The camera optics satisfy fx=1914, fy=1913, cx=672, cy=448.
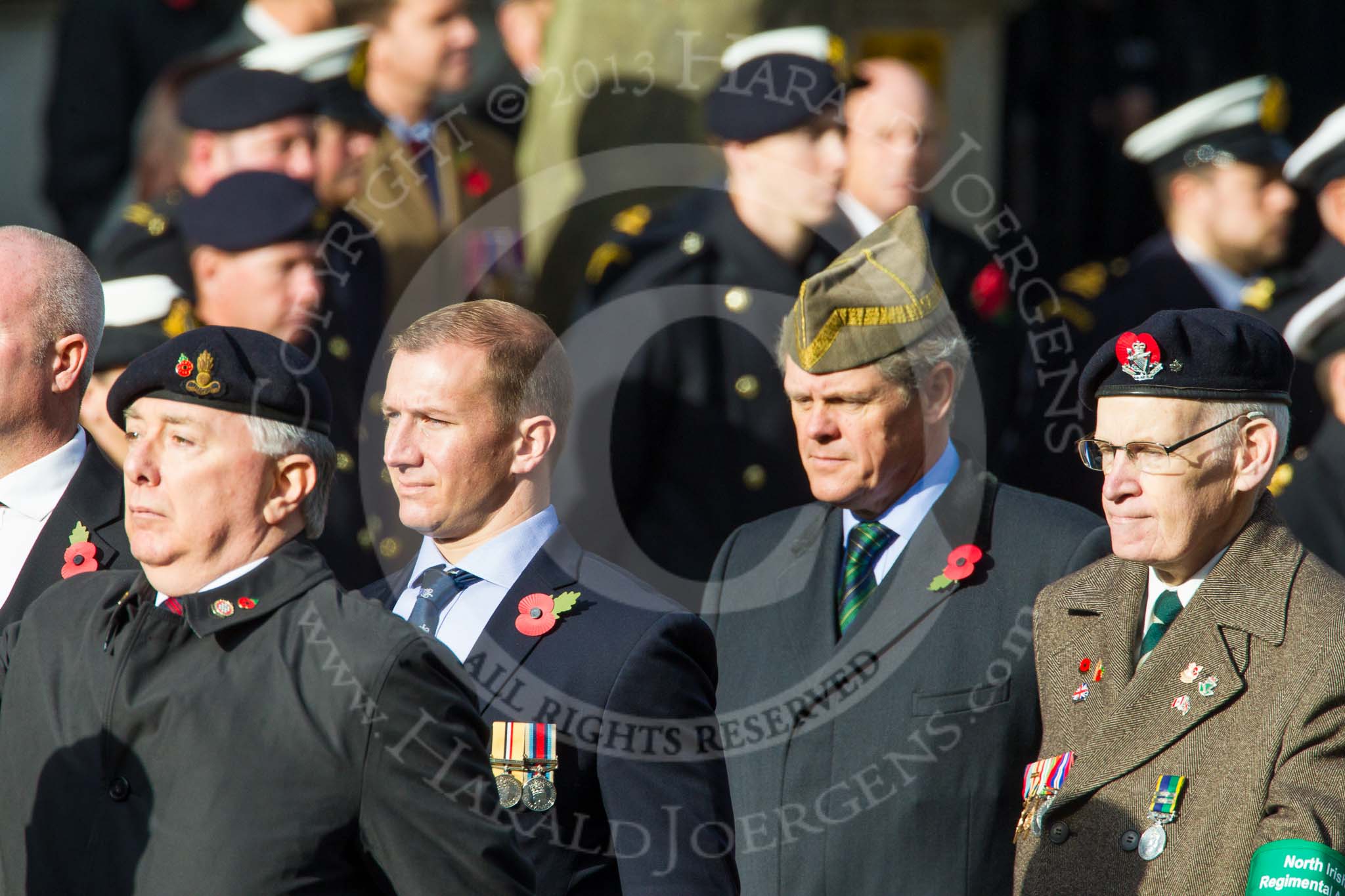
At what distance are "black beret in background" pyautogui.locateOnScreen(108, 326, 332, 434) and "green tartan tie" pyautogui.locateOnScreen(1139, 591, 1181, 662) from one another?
1.41m

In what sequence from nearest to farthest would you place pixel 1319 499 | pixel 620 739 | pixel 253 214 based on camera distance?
pixel 620 739 < pixel 253 214 < pixel 1319 499

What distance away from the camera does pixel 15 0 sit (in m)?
6.82

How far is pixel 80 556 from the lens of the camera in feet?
12.0

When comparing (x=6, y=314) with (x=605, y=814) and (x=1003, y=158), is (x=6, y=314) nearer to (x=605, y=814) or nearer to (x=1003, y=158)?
(x=605, y=814)

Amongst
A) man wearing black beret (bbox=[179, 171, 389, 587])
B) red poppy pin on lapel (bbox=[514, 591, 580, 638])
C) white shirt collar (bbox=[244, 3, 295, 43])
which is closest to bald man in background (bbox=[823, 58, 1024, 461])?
man wearing black beret (bbox=[179, 171, 389, 587])

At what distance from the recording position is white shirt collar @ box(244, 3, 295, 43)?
616 cm

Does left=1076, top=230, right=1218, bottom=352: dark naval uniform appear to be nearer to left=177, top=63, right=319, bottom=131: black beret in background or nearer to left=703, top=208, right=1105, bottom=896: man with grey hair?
left=703, top=208, right=1105, bottom=896: man with grey hair

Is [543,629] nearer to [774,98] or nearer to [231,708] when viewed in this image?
[231,708]

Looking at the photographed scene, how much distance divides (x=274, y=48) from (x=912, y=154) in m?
2.06

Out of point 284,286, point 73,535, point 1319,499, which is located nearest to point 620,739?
point 73,535

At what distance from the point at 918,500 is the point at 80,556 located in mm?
1617

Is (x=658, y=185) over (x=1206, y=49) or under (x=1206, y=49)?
under

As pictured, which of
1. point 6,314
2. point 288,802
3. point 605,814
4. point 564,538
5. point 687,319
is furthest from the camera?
point 687,319

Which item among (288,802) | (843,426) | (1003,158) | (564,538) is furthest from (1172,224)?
(288,802)
